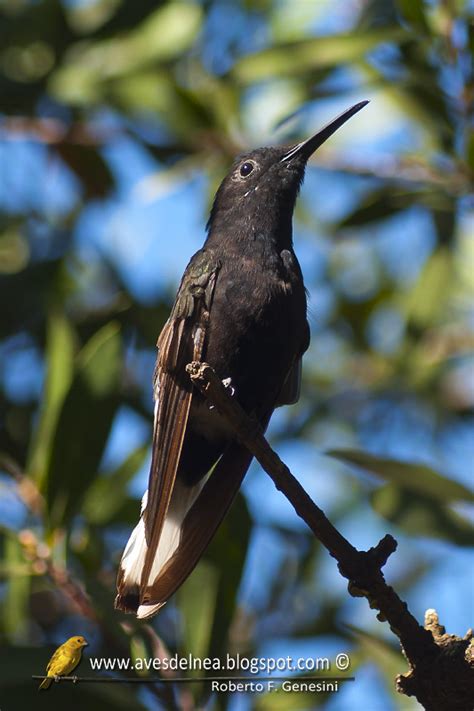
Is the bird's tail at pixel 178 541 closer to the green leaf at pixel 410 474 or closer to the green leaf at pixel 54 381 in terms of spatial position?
the green leaf at pixel 410 474

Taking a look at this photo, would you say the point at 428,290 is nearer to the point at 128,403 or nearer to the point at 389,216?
the point at 389,216

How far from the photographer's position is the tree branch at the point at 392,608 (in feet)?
8.87

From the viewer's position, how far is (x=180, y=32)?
488cm

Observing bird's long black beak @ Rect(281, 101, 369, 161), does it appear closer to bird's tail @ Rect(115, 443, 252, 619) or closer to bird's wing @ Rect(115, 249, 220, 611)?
bird's wing @ Rect(115, 249, 220, 611)

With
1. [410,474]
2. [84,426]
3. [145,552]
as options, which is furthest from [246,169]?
[145,552]

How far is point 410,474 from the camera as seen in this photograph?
3.76 m

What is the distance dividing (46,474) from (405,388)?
2.23m

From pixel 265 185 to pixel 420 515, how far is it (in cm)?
159

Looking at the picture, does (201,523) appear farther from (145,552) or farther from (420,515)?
(420,515)

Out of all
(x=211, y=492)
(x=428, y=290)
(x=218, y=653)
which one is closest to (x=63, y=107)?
(x=428, y=290)

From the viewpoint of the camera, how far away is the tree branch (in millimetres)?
2703

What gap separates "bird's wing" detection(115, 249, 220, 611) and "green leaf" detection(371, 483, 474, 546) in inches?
29.3

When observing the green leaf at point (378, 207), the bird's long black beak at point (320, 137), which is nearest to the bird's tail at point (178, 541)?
the green leaf at point (378, 207)

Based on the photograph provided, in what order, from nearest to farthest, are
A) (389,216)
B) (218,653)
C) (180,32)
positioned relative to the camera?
(218,653)
(389,216)
(180,32)
